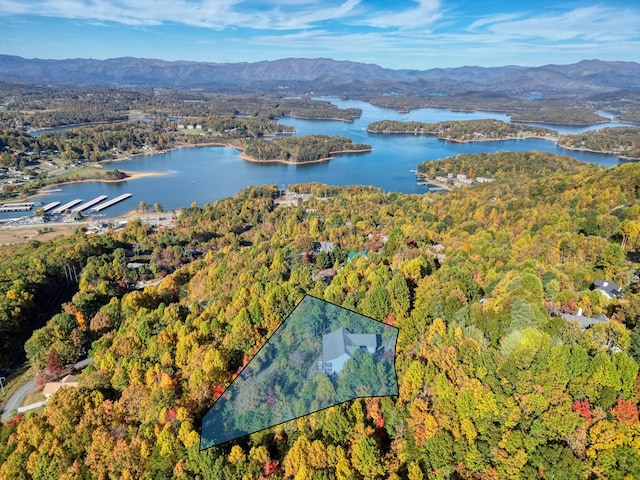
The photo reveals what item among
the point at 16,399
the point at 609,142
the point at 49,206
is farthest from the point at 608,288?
the point at 609,142

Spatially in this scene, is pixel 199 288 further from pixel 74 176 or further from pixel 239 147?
pixel 239 147

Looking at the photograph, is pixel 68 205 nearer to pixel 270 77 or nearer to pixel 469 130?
pixel 469 130

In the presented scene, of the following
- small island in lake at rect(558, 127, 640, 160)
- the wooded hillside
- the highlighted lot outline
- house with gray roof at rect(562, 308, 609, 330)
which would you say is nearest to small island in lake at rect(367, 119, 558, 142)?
small island in lake at rect(558, 127, 640, 160)

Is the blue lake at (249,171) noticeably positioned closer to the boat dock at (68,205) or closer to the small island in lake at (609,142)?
the small island in lake at (609,142)

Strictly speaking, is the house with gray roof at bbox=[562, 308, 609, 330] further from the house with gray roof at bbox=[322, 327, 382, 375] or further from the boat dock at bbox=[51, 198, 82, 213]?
the boat dock at bbox=[51, 198, 82, 213]

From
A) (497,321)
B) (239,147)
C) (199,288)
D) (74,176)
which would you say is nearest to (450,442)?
(497,321)
